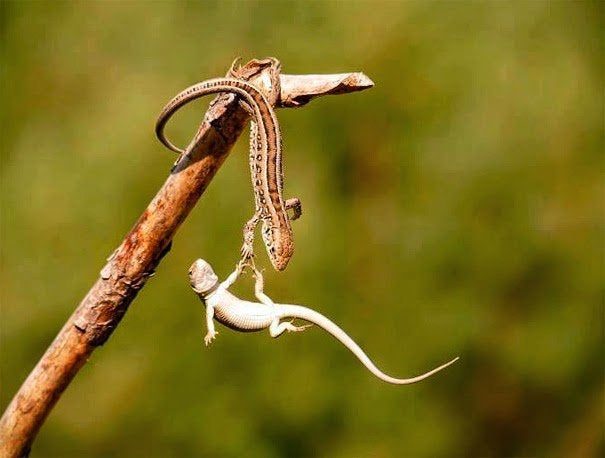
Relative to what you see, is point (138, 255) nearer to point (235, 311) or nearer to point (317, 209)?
point (235, 311)

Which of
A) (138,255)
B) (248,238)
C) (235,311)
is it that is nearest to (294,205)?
(248,238)

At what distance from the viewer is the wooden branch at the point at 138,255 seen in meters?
0.86

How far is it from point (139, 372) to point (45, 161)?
489mm

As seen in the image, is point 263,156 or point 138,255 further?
point 263,156

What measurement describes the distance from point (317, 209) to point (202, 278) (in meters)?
0.87

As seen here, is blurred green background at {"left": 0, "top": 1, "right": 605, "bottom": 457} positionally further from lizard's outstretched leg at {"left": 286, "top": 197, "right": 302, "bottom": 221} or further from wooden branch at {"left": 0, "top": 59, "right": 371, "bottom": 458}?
wooden branch at {"left": 0, "top": 59, "right": 371, "bottom": 458}

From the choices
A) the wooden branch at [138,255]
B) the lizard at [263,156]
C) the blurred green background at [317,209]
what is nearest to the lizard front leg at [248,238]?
the lizard at [263,156]

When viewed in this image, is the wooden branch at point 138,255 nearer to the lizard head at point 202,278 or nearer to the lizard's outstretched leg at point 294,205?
the lizard head at point 202,278

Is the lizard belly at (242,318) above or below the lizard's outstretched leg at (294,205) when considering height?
below

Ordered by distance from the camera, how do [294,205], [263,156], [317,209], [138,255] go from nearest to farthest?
[138,255]
[263,156]
[294,205]
[317,209]

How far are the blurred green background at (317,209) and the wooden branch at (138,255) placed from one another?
0.89m

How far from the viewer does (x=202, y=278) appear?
38.9 inches

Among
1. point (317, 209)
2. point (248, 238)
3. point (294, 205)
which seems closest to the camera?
point (248, 238)

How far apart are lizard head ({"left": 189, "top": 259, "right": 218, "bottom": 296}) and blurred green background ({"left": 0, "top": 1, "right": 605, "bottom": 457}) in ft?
2.56
